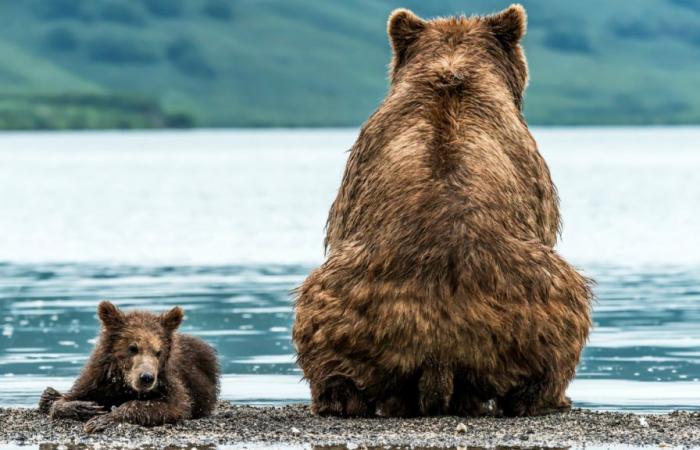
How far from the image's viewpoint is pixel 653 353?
44.9 feet

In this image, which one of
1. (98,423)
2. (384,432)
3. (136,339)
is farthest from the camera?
(136,339)

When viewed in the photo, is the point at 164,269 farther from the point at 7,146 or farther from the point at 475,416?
the point at 7,146

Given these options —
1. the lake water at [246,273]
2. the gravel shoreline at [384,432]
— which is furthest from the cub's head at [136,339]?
the lake water at [246,273]

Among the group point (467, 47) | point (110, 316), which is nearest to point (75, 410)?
point (110, 316)

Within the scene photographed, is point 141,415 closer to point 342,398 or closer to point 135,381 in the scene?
point 135,381

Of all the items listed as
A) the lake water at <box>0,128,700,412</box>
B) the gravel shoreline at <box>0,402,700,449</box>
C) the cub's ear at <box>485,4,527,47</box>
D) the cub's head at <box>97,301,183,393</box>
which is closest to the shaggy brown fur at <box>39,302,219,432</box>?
the cub's head at <box>97,301,183,393</box>

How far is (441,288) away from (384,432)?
2.71 ft

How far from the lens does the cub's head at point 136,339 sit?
29.8 ft

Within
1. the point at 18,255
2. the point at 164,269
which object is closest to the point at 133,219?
the point at 18,255

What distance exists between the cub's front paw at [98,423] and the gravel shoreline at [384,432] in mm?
57

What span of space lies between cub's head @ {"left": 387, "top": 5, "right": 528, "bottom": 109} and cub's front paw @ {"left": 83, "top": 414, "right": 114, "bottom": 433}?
2.77 metres

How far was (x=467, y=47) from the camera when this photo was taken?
9875 millimetres

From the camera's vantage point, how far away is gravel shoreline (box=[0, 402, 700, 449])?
781cm

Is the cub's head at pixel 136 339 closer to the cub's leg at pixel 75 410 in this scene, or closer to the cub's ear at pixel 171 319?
the cub's ear at pixel 171 319
